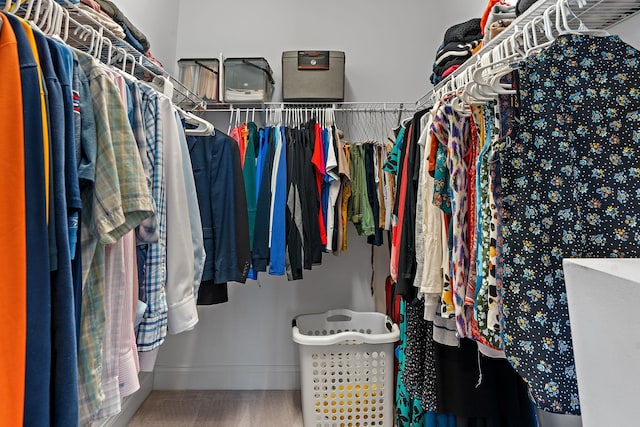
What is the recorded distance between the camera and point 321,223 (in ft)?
5.97

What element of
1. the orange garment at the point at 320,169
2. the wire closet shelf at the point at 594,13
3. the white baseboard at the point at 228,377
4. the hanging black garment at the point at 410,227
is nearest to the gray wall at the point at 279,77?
the white baseboard at the point at 228,377

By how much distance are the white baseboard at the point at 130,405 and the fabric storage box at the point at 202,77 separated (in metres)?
1.77

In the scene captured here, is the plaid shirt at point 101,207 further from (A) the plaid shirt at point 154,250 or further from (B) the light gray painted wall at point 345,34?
(B) the light gray painted wall at point 345,34

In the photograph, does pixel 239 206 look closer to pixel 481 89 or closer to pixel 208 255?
pixel 208 255

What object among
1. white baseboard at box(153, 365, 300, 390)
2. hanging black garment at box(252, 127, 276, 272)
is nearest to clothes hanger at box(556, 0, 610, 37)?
hanging black garment at box(252, 127, 276, 272)

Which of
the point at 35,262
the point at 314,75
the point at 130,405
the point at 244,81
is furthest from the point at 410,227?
the point at 130,405

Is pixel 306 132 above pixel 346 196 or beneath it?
above

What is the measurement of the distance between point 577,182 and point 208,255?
129 centimetres

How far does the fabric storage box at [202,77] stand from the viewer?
2.08 m

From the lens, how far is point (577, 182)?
736 millimetres

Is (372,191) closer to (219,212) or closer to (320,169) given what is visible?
(320,169)

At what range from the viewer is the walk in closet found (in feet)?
1.76

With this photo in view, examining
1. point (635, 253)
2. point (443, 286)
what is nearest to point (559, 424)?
point (443, 286)

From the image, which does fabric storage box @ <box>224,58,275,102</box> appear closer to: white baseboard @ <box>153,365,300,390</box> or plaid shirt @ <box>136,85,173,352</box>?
plaid shirt @ <box>136,85,173,352</box>
